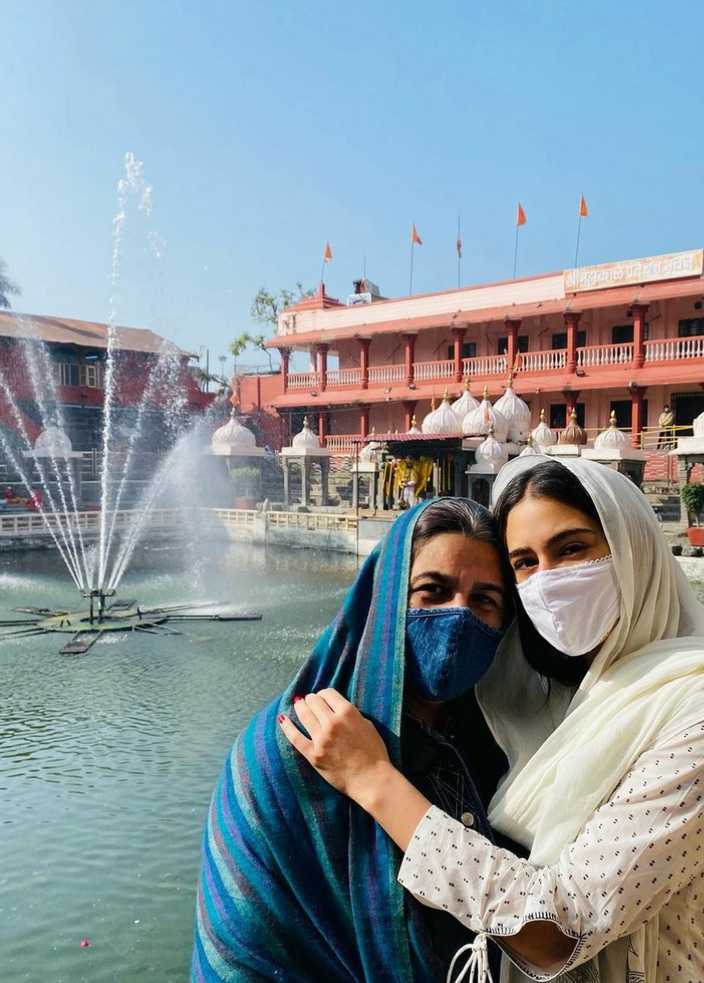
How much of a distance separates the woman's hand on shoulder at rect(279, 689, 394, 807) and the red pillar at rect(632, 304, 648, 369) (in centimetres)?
2557

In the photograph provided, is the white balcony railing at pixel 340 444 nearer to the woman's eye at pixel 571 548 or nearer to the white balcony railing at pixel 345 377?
the white balcony railing at pixel 345 377

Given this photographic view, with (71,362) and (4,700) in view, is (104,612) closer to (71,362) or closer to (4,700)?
(4,700)

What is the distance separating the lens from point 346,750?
1.42 m

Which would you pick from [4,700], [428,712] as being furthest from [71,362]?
[428,712]

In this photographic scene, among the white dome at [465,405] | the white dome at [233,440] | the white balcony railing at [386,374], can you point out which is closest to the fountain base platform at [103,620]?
the white dome at [465,405]

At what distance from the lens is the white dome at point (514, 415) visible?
23281 mm

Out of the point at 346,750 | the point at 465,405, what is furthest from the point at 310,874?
the point at 465,405

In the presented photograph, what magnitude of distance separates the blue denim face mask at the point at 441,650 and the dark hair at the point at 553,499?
0.21 metres

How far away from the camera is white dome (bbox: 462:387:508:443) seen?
22.3m

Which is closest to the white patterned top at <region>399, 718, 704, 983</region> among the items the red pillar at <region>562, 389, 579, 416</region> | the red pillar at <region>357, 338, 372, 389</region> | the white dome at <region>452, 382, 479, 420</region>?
the white dome at <region>452, 382, 479, 420</region>

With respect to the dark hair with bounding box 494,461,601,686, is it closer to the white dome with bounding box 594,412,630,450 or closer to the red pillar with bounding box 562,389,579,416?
the white dome with bounding box 594,412,630,450

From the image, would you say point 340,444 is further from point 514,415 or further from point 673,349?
point 673,349

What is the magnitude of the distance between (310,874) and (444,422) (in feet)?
70.9

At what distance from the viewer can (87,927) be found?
4.46 m
